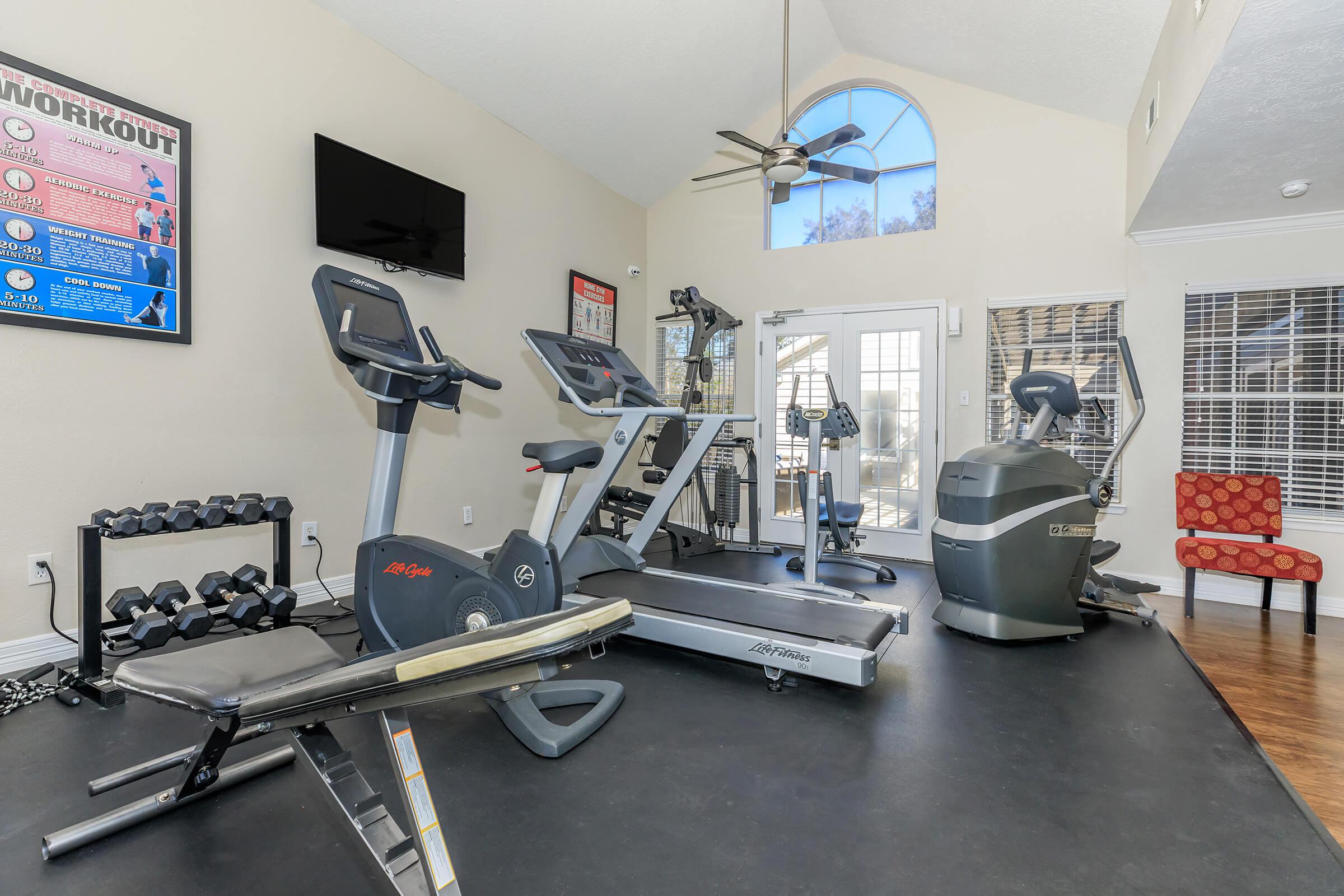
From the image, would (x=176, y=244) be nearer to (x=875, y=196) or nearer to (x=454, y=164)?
(x=454, y=164)

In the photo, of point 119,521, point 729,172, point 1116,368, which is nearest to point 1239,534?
point 1116,368

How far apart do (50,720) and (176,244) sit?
79.3 inches

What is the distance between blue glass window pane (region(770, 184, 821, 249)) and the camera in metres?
5.54

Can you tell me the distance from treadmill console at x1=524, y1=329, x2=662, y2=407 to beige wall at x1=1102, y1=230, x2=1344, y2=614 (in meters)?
3.55

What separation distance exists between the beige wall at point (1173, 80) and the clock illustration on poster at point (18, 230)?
457cm

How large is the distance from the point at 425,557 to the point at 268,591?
75 cm

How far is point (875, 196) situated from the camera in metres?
5.29

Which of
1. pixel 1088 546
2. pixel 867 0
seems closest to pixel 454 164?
pixel 867 0

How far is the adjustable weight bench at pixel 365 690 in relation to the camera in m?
1.03

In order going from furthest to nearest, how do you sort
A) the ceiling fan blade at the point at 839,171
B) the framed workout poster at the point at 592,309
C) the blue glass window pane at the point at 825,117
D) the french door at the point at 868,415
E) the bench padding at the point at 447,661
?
the blue glass window pane at the point at 825,117 → the framed workout poster at the point at 592,309 → the french door at the point at 868,415 → the ceiling fan blade at the point at 839,171 → the bench padding at the point at 447,661

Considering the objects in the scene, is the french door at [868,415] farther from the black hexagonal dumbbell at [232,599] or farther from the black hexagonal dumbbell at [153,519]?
the black hexagonal dumbbell at [153,519]

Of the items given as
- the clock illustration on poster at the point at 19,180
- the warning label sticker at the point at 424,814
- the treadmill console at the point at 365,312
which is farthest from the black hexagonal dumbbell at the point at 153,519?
the warning label sticker at the point at 424,814

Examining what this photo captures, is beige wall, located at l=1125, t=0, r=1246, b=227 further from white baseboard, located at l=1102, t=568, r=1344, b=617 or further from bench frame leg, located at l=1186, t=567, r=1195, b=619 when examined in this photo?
white baseboard, located at l=1102, t=568, r=1344, b=617

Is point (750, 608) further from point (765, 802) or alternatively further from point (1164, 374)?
point (1164, 374)
